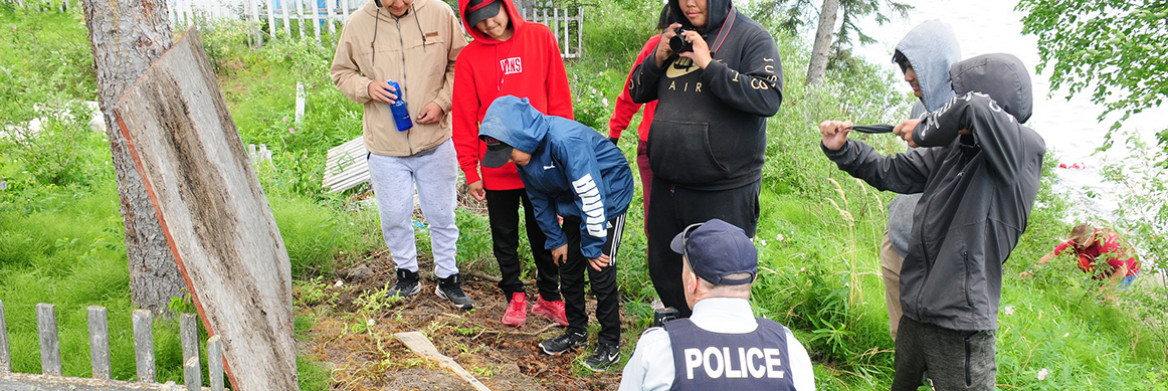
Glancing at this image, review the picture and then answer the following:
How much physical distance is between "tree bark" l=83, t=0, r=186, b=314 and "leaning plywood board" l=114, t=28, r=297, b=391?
19 centimetres

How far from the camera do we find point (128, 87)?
11.0 ft

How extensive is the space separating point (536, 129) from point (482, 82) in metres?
0.78

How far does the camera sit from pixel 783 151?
768 cm

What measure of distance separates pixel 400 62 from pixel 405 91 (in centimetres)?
17

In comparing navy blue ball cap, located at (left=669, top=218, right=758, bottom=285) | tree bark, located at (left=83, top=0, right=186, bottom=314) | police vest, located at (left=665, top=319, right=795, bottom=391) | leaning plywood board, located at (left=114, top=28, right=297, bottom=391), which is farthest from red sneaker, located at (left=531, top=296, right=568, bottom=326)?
police vest, located at (left=665, top=319, right=795, bottom=391)

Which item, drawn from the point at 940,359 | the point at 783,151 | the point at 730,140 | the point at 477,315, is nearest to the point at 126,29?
the point at 477,315

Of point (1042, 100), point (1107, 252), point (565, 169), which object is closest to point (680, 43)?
point (565, 169)

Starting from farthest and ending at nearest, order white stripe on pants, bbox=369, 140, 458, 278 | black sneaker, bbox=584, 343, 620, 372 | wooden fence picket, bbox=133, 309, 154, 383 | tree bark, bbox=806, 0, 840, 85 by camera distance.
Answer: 1. tree bark, bbox=806, 0, 840, 85
2. white stripe on pants, bbox=369, 140, 458, 278
3. black sneaker, bbox=584, 343, 620, 372
4. wooden fence picket, bbox=133, 309, 154, 383

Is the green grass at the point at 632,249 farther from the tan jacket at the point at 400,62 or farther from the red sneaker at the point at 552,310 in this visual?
→ the tan jacket at the point at 400,62

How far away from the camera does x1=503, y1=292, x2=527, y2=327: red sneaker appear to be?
4.31 meters

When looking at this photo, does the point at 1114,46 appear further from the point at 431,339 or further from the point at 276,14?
the point at 276,14

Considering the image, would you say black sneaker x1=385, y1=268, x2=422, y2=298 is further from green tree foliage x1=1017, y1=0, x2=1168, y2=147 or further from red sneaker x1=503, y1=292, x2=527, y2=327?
green tree foliage x1=1017, y1=0, x2=1168, y2=147

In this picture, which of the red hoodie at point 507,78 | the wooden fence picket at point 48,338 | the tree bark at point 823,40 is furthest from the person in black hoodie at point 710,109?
the tree bark at point 823,40

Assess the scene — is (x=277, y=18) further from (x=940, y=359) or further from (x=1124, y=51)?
(x=1124, y=51)
